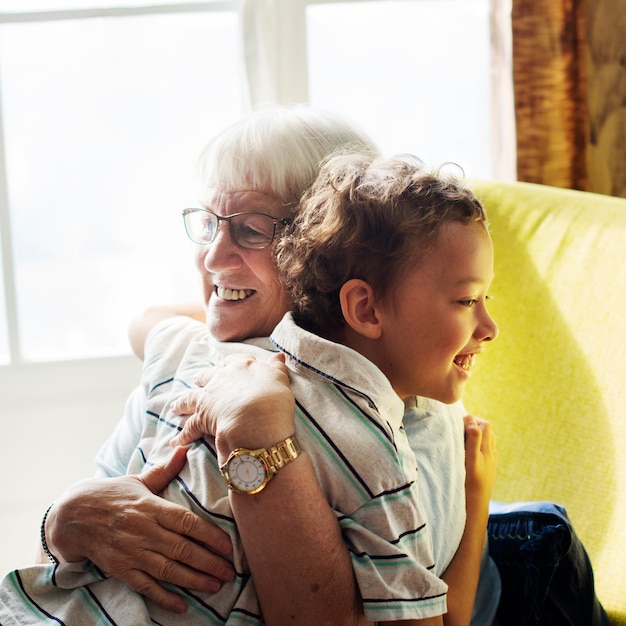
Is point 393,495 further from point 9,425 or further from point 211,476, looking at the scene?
point 9,425

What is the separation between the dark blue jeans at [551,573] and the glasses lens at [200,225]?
27.3 inches

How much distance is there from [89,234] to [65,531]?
1.46 metres

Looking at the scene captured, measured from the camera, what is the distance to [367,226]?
111 cm

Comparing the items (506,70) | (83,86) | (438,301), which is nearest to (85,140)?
(83,86)

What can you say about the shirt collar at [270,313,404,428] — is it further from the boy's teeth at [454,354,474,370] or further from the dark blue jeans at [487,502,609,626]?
the dark blue jeans at [487,502,609,626]

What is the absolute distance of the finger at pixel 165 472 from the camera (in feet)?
3.76

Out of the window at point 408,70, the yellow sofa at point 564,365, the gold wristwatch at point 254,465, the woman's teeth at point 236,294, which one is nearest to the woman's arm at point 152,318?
the woman's teeth at point 236,294

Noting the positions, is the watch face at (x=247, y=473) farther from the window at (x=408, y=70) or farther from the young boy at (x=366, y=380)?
the window at (x=408, y=70)

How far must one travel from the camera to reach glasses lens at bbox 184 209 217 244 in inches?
54.3

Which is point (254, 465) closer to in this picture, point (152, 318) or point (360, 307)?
point (360, 307)

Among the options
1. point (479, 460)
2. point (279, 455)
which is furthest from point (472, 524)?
point (279, 455)

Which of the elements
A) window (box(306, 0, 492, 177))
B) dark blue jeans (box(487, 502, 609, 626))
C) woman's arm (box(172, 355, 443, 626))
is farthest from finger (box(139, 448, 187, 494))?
window (box(306, 0, 492, 177))

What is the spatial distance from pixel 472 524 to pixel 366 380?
0.33m

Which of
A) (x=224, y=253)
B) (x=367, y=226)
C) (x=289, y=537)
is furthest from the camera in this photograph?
(x=224, y=253)
